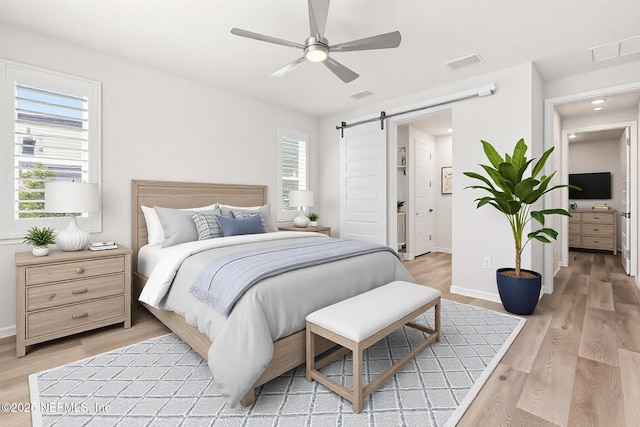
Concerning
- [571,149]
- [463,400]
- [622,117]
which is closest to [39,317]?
[463,400]

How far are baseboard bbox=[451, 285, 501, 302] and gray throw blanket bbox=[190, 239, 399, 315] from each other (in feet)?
6.20

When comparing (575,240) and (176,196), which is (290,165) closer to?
(176,196)

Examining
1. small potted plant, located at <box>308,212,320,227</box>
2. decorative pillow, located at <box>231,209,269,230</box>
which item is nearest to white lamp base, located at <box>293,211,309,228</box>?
small potted plant, located at <box>308,212,320,227</box>

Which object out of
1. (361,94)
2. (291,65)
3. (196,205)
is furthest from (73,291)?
(361,94)

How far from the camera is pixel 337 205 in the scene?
5.23 metres

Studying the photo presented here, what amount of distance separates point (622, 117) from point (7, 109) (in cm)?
715

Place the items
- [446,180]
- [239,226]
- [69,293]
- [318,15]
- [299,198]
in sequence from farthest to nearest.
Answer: [446,180]
[299,198]
[239,226]
[69,293]
[318,15]

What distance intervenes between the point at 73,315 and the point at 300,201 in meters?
2.90

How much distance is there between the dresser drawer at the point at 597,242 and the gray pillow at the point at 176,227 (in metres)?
7.38

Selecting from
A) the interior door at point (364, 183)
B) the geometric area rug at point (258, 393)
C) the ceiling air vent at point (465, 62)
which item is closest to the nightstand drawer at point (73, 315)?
the geometric area rug at point (258, 393)

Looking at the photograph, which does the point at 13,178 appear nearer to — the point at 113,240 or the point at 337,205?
the point at 113,240

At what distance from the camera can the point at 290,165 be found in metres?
5.00

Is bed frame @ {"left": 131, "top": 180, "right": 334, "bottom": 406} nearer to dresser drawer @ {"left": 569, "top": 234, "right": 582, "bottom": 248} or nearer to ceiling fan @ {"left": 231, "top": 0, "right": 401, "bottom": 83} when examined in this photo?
ceiling fan @ {"left": 231, "top": 0, "right": 401, "bottom": 83}

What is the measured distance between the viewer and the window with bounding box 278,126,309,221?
15.8ft
